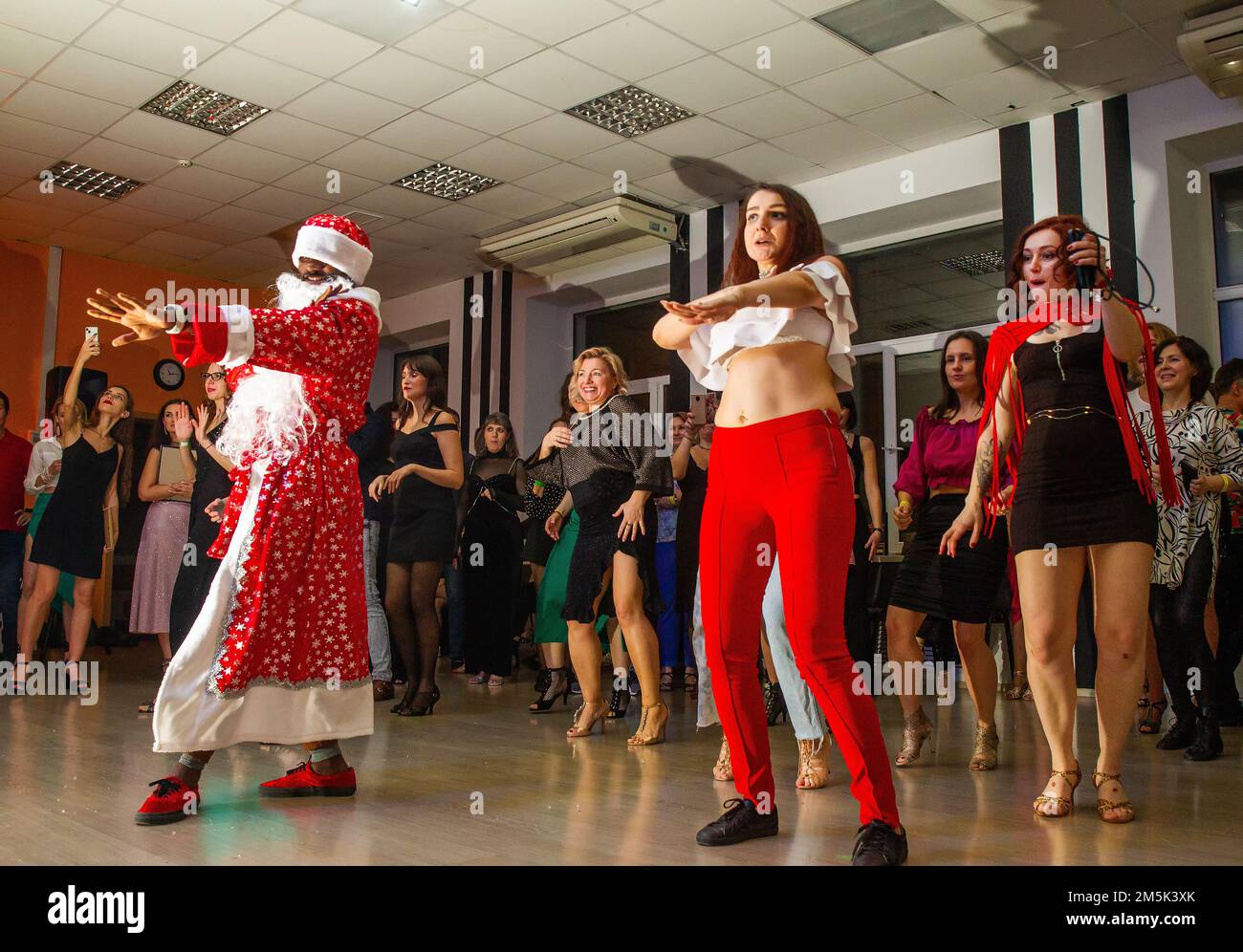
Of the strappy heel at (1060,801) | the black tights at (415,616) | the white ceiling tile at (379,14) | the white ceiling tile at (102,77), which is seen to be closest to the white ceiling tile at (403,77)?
the white ceiling tile at (379,14)

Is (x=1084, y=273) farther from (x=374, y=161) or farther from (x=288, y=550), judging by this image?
(x=374, y=161)

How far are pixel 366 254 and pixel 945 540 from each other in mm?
1788

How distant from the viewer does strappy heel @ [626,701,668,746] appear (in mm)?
3646

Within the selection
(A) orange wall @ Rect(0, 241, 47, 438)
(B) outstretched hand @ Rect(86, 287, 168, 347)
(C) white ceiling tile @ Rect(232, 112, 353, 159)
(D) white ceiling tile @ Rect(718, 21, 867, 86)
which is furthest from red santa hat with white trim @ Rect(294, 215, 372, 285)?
(A) orange wall @ Rect(0, 241, 47, 438)

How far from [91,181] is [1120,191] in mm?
6879

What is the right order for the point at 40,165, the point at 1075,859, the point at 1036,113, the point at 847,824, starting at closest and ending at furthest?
1. the point at 1075,859
2. the point at 847,824
3. the point at 1036,113
4. the point at 40,165

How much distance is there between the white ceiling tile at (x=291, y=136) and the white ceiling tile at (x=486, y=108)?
794mm

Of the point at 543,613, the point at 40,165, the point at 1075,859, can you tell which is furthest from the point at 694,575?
the point at 40,165

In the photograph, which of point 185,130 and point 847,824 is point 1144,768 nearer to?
point 847,824

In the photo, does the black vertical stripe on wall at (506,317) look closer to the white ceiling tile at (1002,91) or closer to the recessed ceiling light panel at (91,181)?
the recessed ceiling light panel at (91,181)

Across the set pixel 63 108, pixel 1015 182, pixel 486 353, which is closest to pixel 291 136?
pixel 63 108

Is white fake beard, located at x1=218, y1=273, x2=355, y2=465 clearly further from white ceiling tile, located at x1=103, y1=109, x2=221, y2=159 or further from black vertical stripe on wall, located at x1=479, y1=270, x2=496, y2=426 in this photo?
black vertical stripe on wall, located at x1=479, y1=270, x2=496, y2=426

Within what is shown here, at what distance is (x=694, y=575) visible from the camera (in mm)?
5270

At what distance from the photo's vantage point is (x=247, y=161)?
23.0 ft
